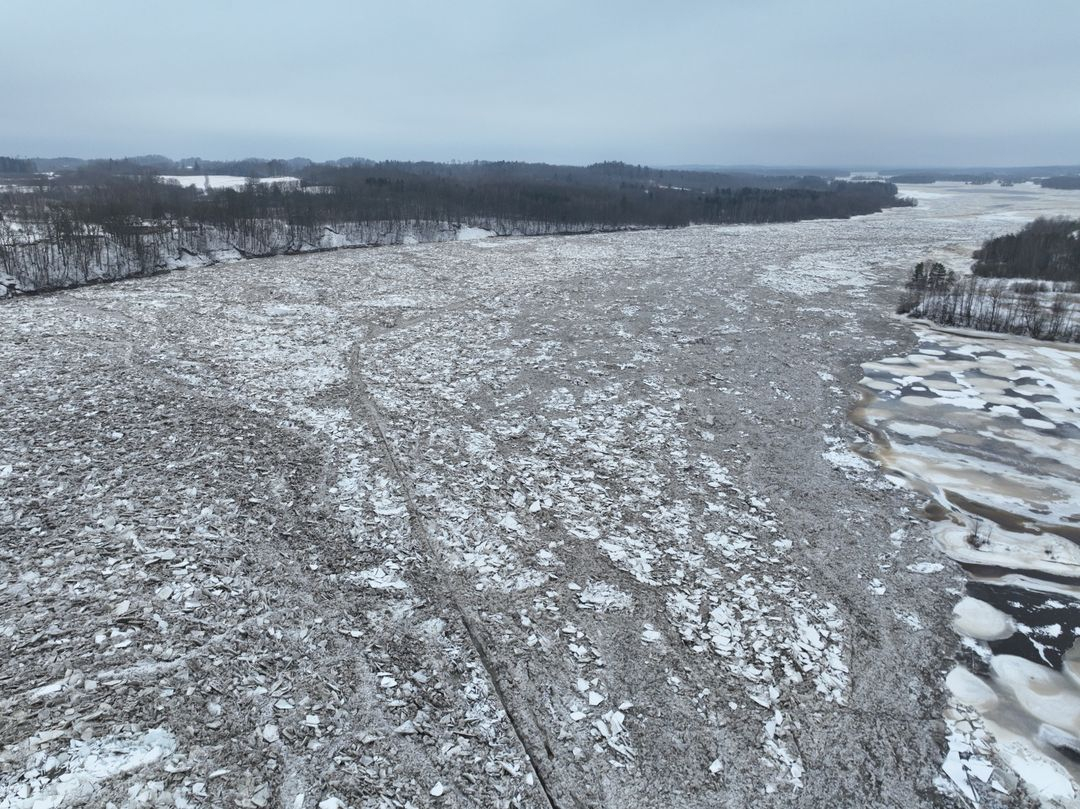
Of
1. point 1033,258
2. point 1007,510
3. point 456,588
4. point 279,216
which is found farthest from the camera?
point 279,216

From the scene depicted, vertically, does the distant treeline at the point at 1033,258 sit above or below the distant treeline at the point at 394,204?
below

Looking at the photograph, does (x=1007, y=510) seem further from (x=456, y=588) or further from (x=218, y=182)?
(x=218, y=182)

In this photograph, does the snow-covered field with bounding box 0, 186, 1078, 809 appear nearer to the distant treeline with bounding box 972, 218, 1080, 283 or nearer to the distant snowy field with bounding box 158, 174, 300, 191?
the distant treeline with bounding box 972, 218, 1080, 283

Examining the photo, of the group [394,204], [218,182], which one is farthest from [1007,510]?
[218,182]

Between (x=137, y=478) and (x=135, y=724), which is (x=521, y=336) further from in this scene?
(x=135, y=724)

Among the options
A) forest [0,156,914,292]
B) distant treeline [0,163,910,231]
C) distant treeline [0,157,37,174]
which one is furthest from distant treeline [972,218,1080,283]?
distant treeline [0,157,37,174]

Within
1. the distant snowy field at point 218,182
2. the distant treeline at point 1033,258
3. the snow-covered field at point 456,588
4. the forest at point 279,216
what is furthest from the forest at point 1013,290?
the distant snowy field at point 218,182

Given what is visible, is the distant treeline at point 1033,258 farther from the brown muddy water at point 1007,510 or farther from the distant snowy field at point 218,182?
the distant snowy field at point 218,182
